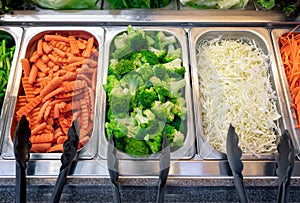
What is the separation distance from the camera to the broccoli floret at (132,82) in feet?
5.98

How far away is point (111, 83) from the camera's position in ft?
6.18

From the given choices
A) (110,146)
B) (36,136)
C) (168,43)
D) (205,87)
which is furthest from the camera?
(168,43)

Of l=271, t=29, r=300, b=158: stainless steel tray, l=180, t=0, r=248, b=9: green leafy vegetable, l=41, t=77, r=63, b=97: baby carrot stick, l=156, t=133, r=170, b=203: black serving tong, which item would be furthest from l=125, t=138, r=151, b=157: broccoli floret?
l=180, t=0, r=248, b=9: green leafy vegetable

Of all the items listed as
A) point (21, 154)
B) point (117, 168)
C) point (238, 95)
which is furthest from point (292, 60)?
point (21, 154)

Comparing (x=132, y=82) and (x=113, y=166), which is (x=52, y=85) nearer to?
(x=132, y=82)

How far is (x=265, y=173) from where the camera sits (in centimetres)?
171

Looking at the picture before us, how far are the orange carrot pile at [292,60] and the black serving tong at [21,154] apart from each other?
58.0 inches

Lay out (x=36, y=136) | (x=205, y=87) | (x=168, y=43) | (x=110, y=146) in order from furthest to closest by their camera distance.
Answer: (x=168, y=43), (x=205, y=87), (x=36, y=136), (x=110, y=146)

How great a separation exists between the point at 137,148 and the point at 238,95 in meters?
0.72

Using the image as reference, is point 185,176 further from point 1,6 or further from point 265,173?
point 1,6

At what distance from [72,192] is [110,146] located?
0.32 meters

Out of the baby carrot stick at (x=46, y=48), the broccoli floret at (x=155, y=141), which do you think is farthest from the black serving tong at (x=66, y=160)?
the baby carrot stick at (x=46, y=48)

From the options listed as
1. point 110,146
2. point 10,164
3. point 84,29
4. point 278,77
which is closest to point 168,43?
point 84,29

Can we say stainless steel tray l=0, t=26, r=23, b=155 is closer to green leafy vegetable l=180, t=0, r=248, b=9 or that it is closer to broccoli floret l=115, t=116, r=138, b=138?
broccoli floret l=115, t=116, r=138, b=138
